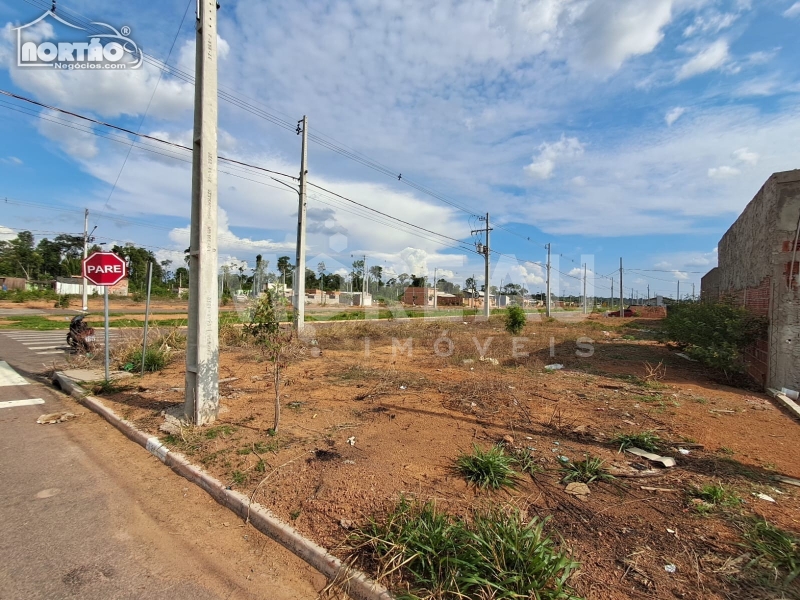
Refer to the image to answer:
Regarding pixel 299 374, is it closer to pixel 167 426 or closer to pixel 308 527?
pixel 167 426

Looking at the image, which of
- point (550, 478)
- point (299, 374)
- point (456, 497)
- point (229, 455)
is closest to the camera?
point (456, 497)

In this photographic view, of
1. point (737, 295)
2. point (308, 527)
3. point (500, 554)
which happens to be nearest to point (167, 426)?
point (308, 527)

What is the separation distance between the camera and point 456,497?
3094 mm

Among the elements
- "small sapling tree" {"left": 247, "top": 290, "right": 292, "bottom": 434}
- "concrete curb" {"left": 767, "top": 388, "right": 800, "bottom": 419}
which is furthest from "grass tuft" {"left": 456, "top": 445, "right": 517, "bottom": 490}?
"concrete curb" {"left": 767, "top": 388, "right": 800, "bottom": 419}

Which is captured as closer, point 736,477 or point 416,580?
point 416,580

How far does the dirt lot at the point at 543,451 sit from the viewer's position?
246cm

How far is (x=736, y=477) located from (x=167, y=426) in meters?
6.12

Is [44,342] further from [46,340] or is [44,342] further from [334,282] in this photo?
[334,282]

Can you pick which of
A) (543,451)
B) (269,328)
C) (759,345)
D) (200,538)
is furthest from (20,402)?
(759,345)

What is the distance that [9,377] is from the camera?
8047 mm

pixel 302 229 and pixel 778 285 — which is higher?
pixel 302 229

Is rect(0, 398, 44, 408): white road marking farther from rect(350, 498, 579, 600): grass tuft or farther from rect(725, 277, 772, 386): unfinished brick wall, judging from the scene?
rect(725, 277, 772, 386): unfinished brick wall

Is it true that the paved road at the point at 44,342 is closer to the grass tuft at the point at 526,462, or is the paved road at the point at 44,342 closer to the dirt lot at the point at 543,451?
the dirt lot at the point at 543,451

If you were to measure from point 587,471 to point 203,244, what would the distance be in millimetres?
5014
